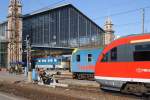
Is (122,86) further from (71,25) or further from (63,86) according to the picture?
(71,25)

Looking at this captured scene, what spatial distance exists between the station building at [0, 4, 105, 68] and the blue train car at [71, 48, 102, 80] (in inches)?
3134

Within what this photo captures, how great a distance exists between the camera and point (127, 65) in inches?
872

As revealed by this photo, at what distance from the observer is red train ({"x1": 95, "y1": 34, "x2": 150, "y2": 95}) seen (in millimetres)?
20997

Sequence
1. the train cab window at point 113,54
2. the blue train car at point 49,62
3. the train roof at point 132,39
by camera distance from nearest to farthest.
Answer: the train roof at point 132,39
the train cab window at point 113,54
the blue train car at point 49,62

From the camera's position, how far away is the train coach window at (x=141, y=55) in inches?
821

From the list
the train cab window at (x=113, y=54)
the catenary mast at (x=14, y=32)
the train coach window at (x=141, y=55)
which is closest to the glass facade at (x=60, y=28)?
the catenary mast at (x=14, y=32)

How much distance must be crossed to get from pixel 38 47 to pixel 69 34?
13.4 metres

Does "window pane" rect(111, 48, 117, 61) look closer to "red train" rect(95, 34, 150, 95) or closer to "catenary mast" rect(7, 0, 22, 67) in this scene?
"red train" rect(95, 34, 150, 95)

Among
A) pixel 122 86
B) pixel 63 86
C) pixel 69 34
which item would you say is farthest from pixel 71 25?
pixel 122 86

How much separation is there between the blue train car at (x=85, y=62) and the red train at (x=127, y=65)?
13714 millimetres

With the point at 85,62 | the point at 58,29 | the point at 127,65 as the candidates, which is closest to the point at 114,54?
the point at 127,65

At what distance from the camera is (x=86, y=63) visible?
40.0 meters

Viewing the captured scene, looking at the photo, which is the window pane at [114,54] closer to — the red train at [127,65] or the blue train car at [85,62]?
the red train at [127,65]

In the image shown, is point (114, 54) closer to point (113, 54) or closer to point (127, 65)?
point (113, 54)
